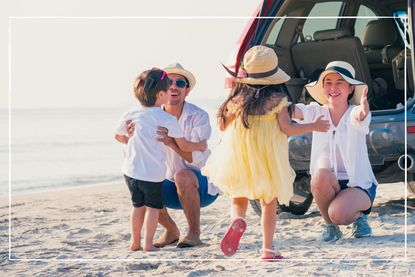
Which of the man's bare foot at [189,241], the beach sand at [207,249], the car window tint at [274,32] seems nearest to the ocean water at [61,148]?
the car window tint at [274,32]

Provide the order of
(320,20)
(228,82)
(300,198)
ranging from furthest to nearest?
(320,20)
(300,198)
(228,82)

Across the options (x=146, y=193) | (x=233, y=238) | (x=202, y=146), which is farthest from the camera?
(x=202, y=146)

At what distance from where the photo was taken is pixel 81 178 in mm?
13242

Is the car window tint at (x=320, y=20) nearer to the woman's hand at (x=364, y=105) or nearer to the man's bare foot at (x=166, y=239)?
the woman's hand at (x=364, y=105)

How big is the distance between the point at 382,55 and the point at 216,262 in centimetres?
302

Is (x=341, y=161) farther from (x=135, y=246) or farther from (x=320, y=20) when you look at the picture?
(x=320, y=20)

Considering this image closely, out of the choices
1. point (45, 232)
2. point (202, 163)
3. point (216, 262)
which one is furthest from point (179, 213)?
point (216, 262)

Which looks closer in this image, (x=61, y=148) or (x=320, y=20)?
(x=320, y=20)

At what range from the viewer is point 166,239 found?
6.42m

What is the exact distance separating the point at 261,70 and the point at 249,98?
0.18 m

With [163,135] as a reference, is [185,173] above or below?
below

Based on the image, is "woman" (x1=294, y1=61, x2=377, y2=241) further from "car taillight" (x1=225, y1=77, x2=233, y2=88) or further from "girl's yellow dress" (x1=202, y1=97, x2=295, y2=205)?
"car taillight" (x1=225, y1=77, x2=233, y2=88)

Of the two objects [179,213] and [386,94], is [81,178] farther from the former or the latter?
[386,94]

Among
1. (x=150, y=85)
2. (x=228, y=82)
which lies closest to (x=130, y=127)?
(x=150, y=85)
